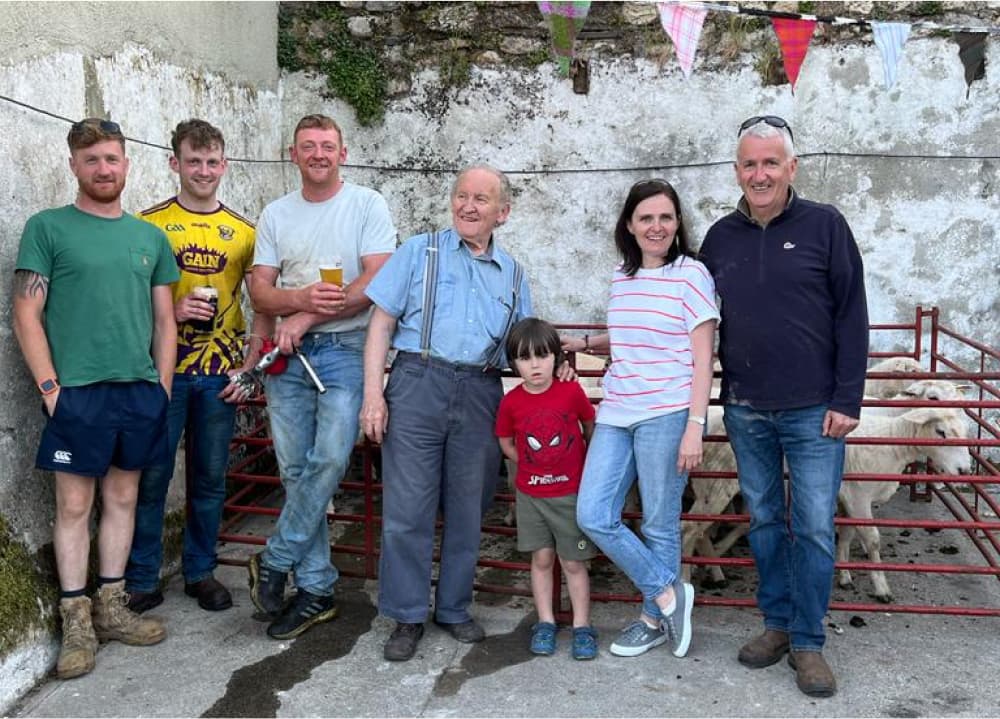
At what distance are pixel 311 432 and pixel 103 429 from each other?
2.85 ft

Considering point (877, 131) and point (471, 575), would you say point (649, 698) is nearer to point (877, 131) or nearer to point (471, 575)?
point (471, 575)

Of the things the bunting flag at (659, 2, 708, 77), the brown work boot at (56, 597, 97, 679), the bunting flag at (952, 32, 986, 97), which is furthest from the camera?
the bunting flag at (952, 32, 986, 97)

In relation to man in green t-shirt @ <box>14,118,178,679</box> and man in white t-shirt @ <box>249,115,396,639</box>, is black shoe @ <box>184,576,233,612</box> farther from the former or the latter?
man in green t-shirt @ <box>14,118,178,679</box>

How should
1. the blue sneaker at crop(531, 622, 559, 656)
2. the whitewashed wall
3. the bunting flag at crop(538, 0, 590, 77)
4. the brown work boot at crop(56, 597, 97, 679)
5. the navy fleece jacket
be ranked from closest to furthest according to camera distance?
the navy fleece jacket
the brown work boot at crop(56, 597, 97, 679)
the blue sneaker at crop(531, 622, 559, 656)
the bunting flag at crop(538, 0, 590, 77)
the whitewashed wall

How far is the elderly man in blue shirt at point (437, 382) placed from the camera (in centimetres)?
393

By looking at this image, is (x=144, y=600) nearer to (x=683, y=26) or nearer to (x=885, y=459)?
(x=885, y=459)

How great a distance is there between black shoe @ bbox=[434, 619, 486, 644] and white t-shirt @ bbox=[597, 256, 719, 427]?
1.18m

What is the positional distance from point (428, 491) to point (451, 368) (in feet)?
1.77

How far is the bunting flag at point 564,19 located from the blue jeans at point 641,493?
312 cm

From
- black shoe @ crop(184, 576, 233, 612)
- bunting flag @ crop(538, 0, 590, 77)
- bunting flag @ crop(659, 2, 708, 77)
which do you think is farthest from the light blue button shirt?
bunting flag @ crop(659, 2, 708, 77)

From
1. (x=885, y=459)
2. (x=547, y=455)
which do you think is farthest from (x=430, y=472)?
(x=885, y=459)

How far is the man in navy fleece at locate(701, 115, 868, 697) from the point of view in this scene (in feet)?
11.7

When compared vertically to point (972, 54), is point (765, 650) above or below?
below

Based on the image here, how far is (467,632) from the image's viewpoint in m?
4.24
